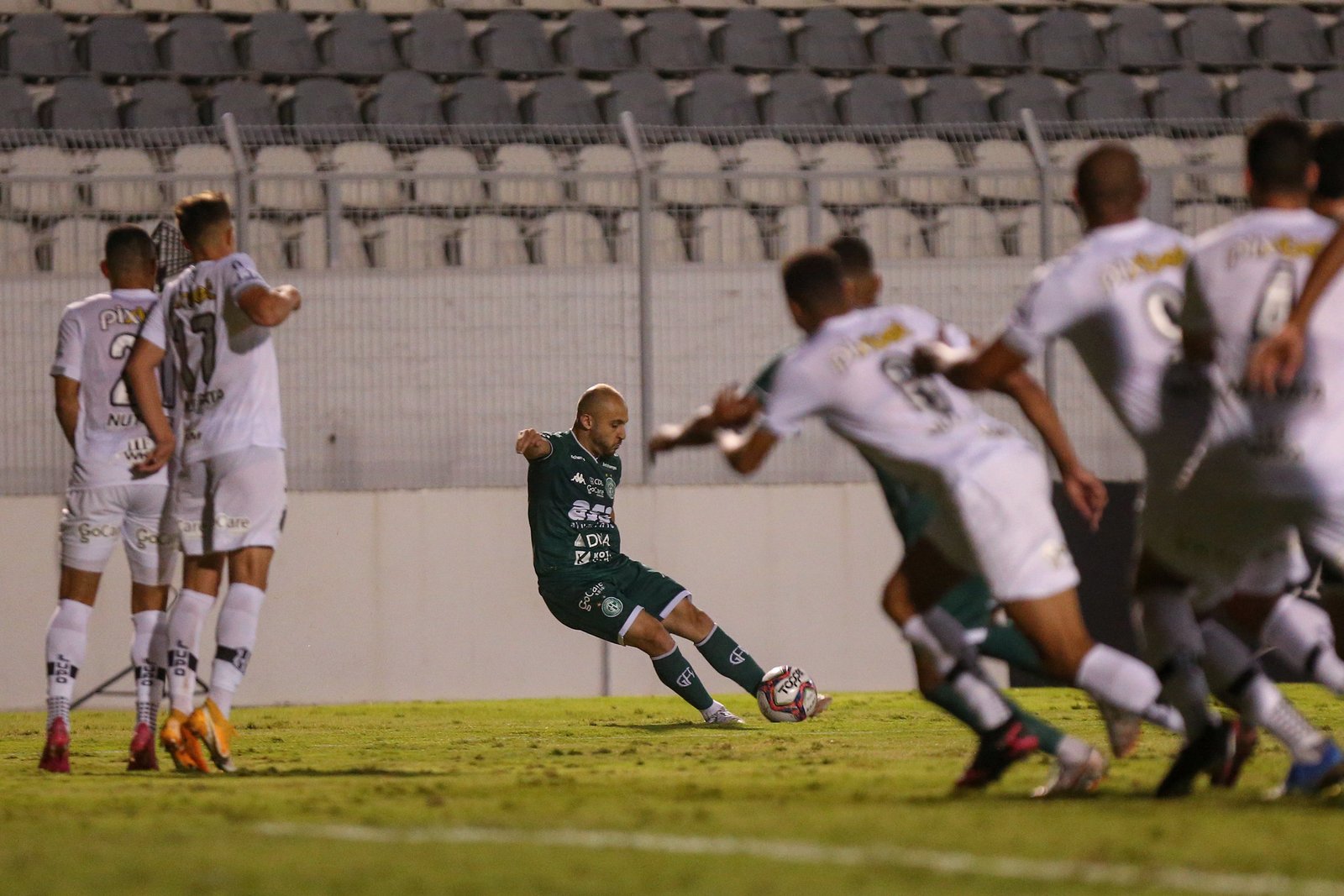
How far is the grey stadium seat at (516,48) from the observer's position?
53.7 feet

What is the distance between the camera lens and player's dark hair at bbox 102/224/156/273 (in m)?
7.57

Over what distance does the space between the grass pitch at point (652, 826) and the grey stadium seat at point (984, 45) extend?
33.4 feet

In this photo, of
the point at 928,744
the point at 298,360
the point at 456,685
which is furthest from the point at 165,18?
the point at 928,744

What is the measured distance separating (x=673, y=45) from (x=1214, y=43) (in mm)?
5090

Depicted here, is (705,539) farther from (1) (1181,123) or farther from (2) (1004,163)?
(1) (1181,123)

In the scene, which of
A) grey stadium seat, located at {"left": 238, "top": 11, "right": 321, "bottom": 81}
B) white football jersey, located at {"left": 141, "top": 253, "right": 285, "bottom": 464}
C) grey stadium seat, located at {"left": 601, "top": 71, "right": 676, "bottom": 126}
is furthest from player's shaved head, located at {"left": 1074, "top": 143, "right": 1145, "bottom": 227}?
grey stadium seat, located at {"left": 238, "top": 11, "right": 321, "bottom": 81}

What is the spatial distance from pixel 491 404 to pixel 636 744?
13.9 feet

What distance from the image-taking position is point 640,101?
52.0 feet

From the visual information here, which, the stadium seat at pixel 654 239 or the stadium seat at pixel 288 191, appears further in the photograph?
the stadium seat at pixel 654 239

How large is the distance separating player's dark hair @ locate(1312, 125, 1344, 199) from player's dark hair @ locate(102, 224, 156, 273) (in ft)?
14.7

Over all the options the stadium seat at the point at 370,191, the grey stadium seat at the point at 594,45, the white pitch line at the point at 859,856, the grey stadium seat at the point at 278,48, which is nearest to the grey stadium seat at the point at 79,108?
the grey stadium seat at the point at 278,48

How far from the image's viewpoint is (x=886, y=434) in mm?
5293

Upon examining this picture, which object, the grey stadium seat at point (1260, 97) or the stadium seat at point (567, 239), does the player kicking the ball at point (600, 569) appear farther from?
the grey stadium seat at point (1260, 97)

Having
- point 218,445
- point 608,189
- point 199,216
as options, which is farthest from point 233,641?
point 608,189
